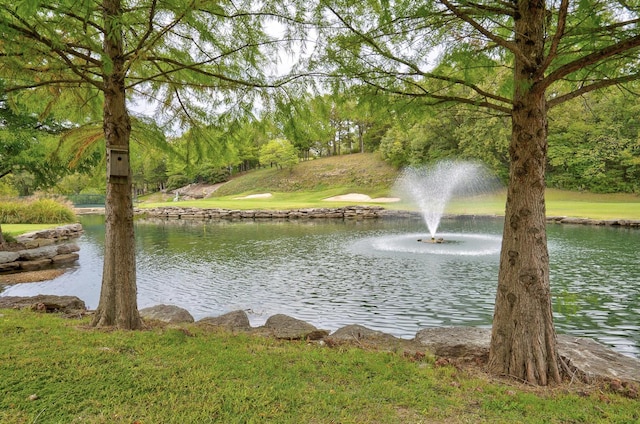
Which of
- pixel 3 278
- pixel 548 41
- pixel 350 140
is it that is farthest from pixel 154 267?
pixel 350 140

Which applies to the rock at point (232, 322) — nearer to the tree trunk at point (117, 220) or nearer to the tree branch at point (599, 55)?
the tree trunk at point (117, 220)

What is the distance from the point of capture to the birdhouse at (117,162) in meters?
4.46

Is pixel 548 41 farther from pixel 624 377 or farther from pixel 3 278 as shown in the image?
pixel 3 278

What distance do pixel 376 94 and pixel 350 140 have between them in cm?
5725

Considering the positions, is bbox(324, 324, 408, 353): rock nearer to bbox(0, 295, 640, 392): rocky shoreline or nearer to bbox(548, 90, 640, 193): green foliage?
bbox(0, 295, 640, 392): rocky shoreline

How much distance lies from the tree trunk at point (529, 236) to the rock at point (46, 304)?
6244 mm

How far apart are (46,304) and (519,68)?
24.6 ft

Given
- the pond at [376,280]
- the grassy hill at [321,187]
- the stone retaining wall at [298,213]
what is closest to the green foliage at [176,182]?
the grassy hill at [321,187]

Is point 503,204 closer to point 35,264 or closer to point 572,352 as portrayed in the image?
point 572,352

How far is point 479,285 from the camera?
346 inches

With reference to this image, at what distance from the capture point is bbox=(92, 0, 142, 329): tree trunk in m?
4.50

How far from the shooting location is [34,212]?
66.1 feet

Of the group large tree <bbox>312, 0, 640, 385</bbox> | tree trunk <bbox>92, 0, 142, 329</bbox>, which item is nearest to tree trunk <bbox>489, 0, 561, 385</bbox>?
large tree <bbox>312, 0, 640, 385</bbox>

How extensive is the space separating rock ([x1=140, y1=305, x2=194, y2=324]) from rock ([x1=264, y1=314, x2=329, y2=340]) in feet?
4.62
